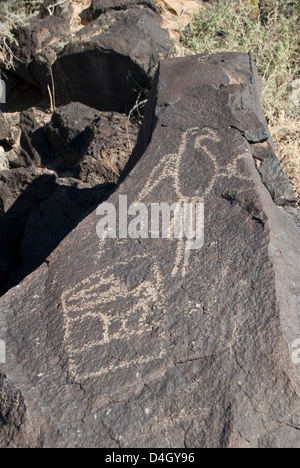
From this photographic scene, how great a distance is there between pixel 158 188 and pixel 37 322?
0.71 m

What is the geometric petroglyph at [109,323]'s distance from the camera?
5.53 feet

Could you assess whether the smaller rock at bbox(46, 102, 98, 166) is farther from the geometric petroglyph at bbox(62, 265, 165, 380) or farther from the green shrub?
the geometric petroglyph at bbox(62, 265, 165, 380)

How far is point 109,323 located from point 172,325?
0.69 ft

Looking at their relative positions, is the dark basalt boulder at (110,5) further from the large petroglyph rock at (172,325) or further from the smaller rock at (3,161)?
the large petroglyph rock at (172,325)

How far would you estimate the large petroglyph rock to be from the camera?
154cm

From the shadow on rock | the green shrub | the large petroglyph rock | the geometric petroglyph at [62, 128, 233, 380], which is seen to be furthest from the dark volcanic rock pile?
the geometric petroglyph at [62, 128, 233, 380]

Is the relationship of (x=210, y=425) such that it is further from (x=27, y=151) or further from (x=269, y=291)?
(x=27, y=151)

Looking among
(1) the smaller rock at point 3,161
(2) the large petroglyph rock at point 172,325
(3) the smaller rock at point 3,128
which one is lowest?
(2) the large petroglyph rock at point 172,325

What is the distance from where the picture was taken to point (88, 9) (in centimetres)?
440

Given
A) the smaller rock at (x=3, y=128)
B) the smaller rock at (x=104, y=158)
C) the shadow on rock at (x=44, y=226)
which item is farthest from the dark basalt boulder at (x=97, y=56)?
the shadow on rock at (x=44, y=226)

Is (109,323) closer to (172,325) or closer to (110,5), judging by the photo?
(172,325)

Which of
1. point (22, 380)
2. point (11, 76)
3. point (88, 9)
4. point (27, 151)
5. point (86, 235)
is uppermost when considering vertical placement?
point (88, 9)
